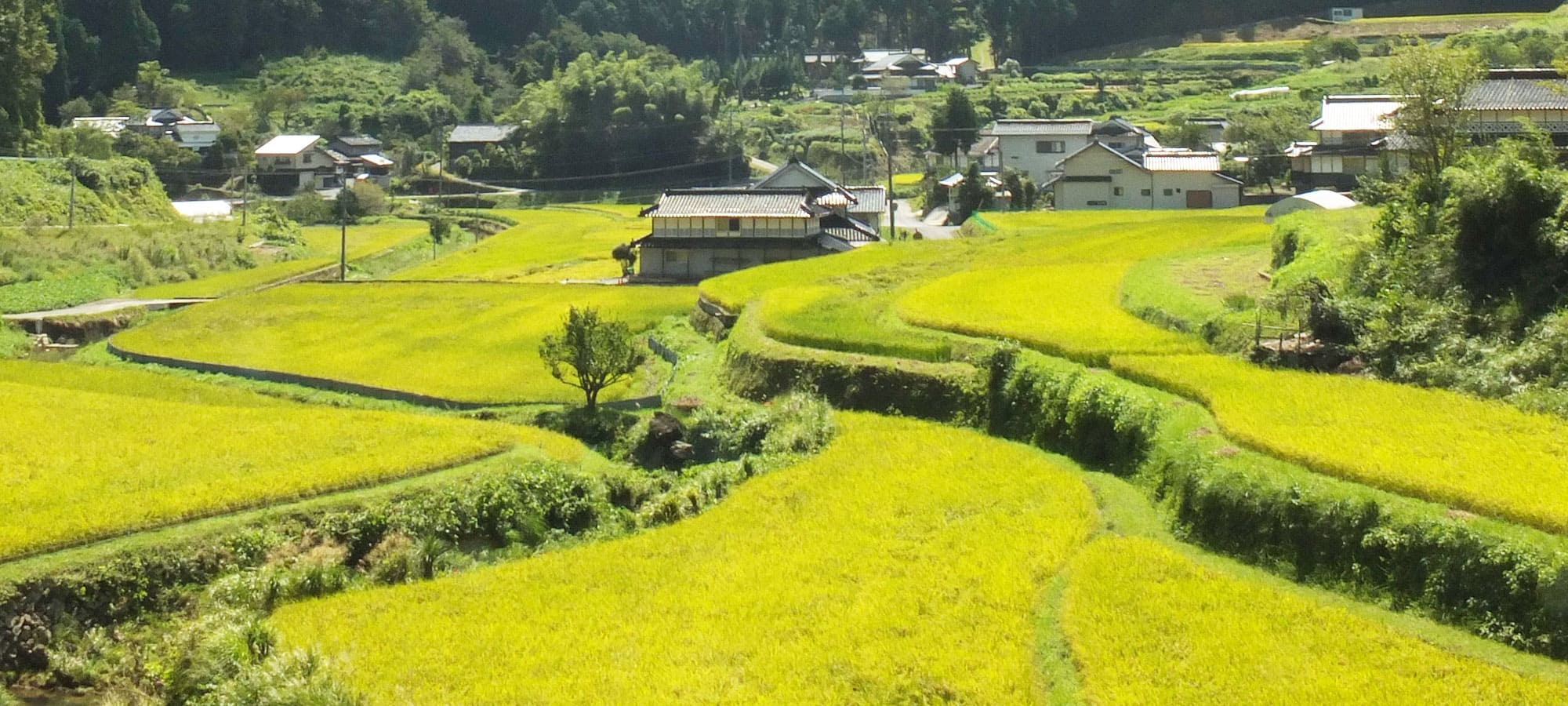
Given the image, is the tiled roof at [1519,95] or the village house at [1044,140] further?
the village house at [1044,140]

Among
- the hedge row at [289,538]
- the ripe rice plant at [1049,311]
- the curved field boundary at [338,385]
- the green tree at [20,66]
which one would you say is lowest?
the hedge row at [289,538]

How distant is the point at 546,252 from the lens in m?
52.3

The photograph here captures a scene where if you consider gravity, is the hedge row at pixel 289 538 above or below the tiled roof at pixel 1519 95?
below

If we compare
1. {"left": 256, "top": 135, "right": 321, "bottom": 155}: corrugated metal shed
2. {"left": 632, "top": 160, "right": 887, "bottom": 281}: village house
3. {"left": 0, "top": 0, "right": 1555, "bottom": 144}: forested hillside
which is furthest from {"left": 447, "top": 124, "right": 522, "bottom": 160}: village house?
{"left": 632, "top": 160, "right": 887, "bottom": 281}: village house

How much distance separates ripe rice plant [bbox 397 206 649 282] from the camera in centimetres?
4642

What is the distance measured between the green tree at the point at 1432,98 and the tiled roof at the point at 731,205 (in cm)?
1965

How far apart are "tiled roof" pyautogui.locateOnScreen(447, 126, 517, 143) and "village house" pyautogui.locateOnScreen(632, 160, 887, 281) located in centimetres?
4327

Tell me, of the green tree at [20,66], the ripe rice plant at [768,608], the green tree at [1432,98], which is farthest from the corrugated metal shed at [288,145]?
the ripe rice plant at [768,608]

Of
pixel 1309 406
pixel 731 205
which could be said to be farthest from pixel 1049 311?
pixel 731 205

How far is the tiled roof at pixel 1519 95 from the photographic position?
37625 millimetres

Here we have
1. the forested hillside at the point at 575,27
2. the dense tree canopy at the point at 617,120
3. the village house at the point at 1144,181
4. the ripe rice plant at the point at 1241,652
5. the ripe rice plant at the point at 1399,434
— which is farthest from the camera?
the forested hillside at the point at 575,27

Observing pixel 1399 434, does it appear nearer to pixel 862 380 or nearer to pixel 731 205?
pixel 862 380

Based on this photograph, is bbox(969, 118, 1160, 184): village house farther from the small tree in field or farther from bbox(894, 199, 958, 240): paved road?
the small tree in field

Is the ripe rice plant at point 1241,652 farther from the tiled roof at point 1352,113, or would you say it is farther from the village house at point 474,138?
the village house at point 474,138
